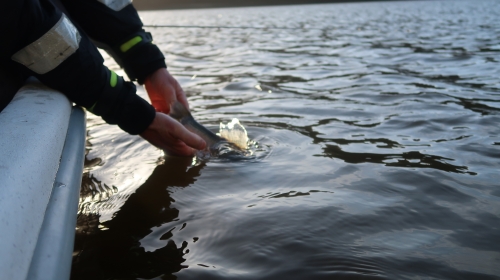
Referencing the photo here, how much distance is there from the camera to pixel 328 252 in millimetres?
1629

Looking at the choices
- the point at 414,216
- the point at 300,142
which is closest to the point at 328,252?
the point at 414,216

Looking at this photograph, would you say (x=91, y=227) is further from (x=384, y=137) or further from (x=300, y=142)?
(x=384, y=137)

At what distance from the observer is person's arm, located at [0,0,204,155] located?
158cm

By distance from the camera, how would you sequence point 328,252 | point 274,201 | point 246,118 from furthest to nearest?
point 246,118, point 274,201, point 328,252

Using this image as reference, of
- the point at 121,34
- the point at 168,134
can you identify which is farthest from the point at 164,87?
the point at 168,134

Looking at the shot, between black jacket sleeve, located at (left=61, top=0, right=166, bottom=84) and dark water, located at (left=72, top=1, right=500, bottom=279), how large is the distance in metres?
0.53

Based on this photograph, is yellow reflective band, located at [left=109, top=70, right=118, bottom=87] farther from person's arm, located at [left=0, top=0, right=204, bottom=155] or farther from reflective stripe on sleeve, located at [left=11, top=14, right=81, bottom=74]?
reflective stripe on sleeve, located at [left=11, top=14, right=81, bottom=74]

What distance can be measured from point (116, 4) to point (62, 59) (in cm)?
86

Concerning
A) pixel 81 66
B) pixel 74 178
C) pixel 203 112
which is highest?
pixel 81 66

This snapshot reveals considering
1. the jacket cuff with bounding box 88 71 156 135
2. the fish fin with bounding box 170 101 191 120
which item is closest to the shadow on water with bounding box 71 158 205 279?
the jacket cuff with bounding box 88 71 156 135

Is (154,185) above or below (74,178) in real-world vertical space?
below

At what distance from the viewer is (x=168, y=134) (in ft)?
7.60

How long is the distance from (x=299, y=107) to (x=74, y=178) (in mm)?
2602

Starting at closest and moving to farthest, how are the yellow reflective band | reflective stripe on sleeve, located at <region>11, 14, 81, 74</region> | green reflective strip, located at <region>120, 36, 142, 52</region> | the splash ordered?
reflective stripe on sleeve, located at <region>11, 14, 81, 74</region>
the yellow reflective band
green reflective strip, located at <region>120, 36, 142, 52</region>
the splash
